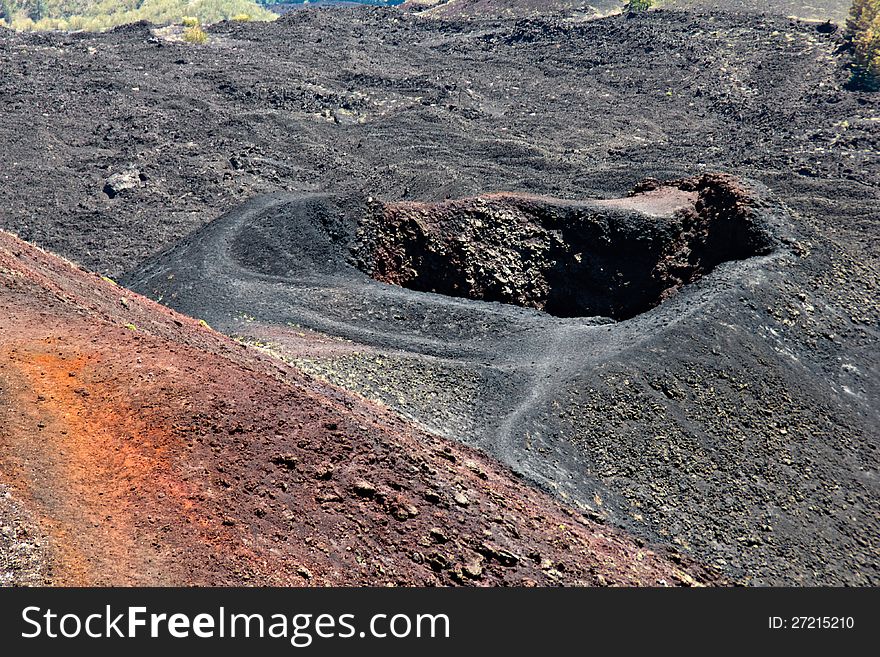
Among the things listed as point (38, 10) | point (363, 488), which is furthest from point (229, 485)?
point (38, 10)

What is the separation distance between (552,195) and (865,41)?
2718 centimetres

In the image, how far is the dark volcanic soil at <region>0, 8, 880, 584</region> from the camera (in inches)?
595

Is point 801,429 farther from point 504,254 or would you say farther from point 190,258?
point 190,258

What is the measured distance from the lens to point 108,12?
296ft

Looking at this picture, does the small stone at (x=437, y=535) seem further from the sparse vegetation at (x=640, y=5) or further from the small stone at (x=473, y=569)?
the sparse vegetation at (x=640, y=5)

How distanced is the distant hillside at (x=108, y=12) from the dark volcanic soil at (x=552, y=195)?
25886 millimetres

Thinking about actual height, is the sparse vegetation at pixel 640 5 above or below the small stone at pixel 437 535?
above

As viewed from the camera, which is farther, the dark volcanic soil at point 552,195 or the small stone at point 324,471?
the dark volcanic soil at point 552,195

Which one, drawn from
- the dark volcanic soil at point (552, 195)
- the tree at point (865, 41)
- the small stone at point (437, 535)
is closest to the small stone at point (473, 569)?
the small stone at point (437, 535)

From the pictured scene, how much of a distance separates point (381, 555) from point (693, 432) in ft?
27.6

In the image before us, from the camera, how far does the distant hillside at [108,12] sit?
3199 inches

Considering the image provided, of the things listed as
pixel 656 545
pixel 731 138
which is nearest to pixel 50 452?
pixel 656 545

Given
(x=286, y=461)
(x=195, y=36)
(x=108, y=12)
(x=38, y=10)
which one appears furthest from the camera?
(x=38, y=10)

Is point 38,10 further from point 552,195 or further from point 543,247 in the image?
point 543,247
